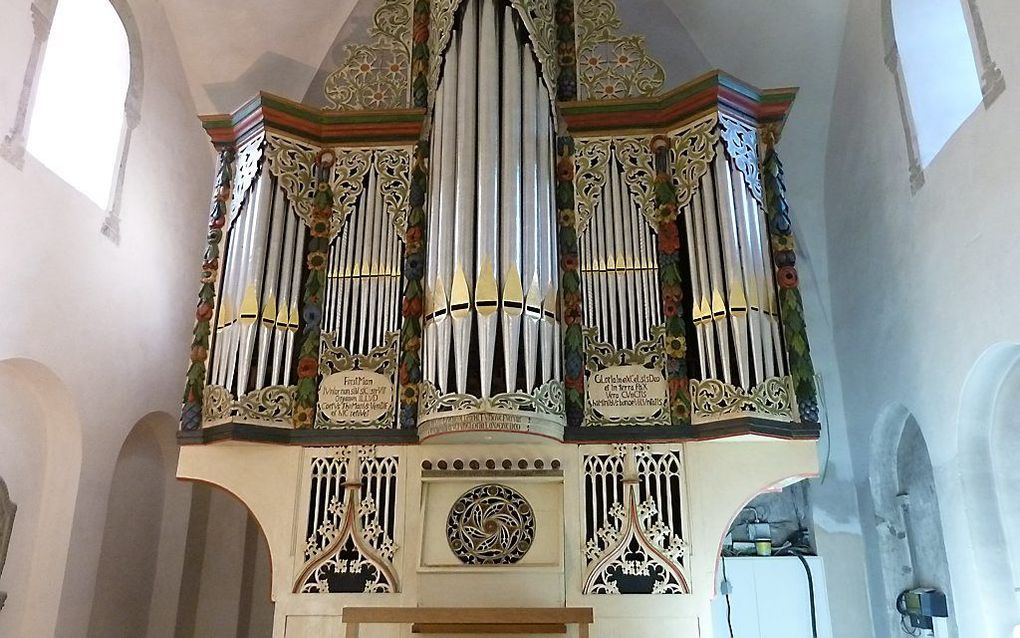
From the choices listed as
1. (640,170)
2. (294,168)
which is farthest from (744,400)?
(294,168)

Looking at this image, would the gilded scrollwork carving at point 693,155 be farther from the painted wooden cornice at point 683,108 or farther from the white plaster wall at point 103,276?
the white plaster wall at point 103,276

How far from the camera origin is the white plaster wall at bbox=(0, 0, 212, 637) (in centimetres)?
620

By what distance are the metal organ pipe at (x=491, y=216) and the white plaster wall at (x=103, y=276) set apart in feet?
9.48

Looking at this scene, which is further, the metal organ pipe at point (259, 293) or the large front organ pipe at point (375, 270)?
the large front organ pipe at point (375, 270)

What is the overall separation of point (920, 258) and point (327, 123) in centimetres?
481

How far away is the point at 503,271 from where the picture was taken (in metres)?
6.07

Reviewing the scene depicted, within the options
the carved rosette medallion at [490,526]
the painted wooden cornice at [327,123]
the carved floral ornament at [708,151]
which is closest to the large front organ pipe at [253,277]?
the painted wooden cornice at [327,123]

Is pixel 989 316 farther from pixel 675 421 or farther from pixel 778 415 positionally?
pixel 675 421

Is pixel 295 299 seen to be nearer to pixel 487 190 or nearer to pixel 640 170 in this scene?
pixel 487 190

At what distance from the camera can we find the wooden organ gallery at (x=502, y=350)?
5.84 m

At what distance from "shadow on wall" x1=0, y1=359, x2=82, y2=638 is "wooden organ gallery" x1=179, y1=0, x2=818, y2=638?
1336mm

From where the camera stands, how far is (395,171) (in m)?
6.97

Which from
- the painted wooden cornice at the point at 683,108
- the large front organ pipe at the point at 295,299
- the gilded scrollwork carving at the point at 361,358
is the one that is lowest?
the gilded scrollwork carving at the point at 361,358

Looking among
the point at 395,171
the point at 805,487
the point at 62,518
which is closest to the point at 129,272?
the point at 62,518
